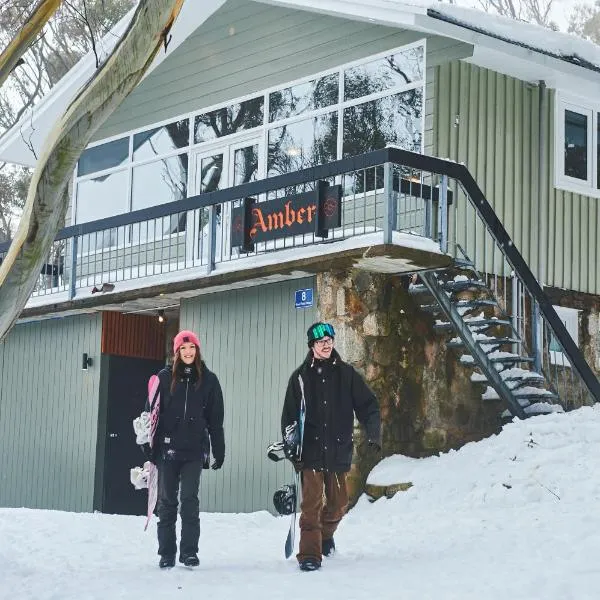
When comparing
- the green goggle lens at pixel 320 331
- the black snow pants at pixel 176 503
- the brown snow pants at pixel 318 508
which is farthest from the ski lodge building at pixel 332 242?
the black snow pants at pixel 176 503

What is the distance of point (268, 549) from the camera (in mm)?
10078

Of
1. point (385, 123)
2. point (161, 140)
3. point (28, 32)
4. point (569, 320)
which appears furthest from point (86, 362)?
point (28, 32)

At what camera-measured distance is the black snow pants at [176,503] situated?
876cm

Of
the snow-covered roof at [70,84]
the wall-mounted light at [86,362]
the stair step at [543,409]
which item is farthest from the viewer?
the snow-covered roof at [70,84]

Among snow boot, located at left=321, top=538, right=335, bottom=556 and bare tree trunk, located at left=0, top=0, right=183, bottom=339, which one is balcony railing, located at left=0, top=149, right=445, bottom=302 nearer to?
bare tree trunk, located at left=0, top=0, right=183, bottom=339

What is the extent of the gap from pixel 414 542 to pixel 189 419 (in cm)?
207

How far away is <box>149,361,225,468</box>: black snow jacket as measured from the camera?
895cm

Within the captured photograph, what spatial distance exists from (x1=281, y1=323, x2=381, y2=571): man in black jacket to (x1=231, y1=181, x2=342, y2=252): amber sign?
3222 mm

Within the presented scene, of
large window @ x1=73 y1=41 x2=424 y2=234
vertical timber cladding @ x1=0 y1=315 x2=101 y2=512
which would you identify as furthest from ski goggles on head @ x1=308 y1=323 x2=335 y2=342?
vertical timber cladding @ x1=0 y1=315 x2=101 y2=512

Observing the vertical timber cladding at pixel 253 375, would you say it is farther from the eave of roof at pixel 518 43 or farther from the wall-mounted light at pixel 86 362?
the eave of roof at pixel 518 43

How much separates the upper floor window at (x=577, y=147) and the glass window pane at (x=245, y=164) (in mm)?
3811

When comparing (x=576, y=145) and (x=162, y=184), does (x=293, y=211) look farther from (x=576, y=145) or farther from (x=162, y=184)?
(x=162, y=184)

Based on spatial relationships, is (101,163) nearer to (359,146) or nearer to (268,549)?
(359,146)

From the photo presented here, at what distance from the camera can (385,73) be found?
1404 centimetres
